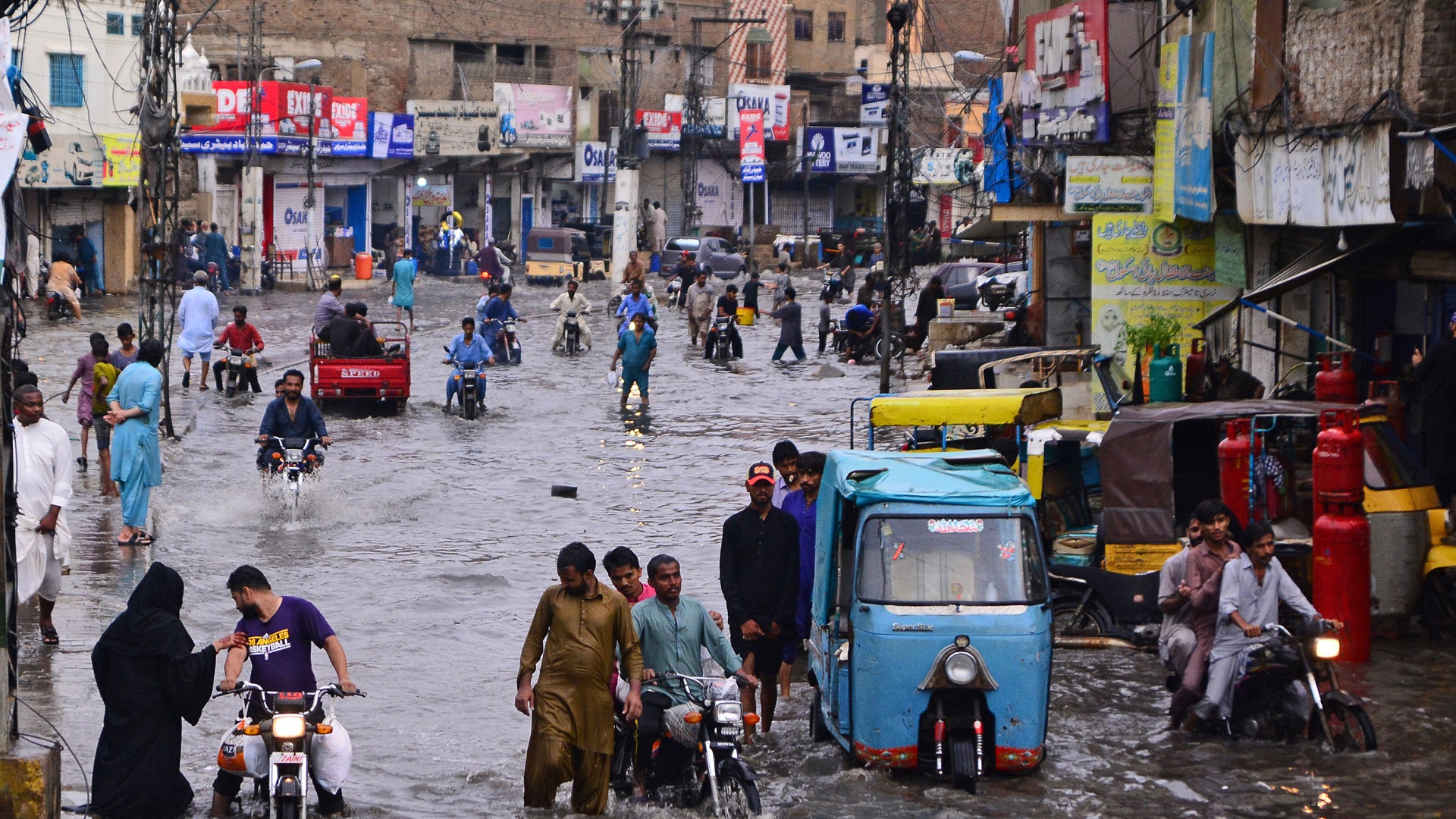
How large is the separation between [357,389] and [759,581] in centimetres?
1481

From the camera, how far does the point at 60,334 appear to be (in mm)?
30016

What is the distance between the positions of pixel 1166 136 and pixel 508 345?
14600mm

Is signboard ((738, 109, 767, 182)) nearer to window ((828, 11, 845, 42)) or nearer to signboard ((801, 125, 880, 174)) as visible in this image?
signboard ((801, 125, 880, 174))

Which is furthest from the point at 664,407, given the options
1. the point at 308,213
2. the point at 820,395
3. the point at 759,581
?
the point at 308,213

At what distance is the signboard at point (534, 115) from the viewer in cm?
5831

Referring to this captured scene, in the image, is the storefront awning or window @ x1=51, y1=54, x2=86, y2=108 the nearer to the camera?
the storefront awning

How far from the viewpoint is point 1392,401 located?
1277 cm

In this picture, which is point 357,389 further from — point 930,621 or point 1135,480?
point 930,621

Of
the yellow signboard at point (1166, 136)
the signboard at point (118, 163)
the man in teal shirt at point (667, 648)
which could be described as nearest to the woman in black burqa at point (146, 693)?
the man in teal shirt at point (667, 648)

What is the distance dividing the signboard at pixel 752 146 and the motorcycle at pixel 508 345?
28153mm

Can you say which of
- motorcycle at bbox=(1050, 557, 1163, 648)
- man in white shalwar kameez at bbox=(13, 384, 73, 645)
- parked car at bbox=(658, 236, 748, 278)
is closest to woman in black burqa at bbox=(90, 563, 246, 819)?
man in white shalwar kameez at bbox=(13, 384, 73, 645)

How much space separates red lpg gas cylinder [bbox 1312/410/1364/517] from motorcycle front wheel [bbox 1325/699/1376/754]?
74.6 inches

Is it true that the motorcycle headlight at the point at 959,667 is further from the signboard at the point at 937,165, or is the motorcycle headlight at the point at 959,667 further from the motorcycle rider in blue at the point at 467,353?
the signboard at the point at 937,165

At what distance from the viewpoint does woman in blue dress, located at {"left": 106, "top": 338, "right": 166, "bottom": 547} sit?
13367 millimetres
